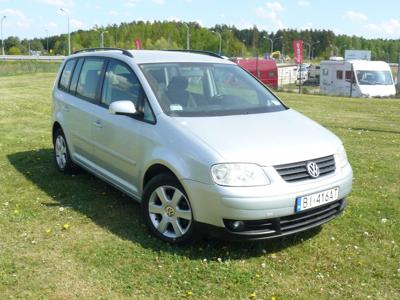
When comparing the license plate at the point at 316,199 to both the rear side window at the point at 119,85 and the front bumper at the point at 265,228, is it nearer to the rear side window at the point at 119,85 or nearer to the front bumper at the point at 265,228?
the front bumper at the point at 265,228

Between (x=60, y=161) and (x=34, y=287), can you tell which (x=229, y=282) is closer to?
(x=34, y=287)

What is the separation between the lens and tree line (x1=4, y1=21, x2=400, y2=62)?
328 ft

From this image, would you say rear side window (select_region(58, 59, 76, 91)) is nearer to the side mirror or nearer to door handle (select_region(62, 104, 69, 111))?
door handle (select_region(62, 104, 69, 111))

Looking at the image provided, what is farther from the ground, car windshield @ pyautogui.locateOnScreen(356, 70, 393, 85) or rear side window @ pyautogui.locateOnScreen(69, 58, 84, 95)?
car windshield @ pyautogui.locateOnScreen(356, 70, 393, 85)

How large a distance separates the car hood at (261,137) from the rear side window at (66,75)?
2.77 meters

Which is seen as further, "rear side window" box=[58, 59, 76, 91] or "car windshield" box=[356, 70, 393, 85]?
"car windshield" box=[356, 70, 393, 85]

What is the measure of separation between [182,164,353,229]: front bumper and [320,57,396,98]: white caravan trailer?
21.3 metres

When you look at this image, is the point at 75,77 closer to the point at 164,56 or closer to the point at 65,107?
the point at 65,107

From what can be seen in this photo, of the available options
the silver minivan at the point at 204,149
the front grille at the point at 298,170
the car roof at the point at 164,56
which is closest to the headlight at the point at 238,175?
the silver minivan at the point at 204,149

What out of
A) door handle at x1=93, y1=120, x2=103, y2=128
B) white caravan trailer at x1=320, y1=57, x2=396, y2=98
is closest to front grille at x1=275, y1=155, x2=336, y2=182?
door handle at x1=93, y1=120, x2=103, y2=128

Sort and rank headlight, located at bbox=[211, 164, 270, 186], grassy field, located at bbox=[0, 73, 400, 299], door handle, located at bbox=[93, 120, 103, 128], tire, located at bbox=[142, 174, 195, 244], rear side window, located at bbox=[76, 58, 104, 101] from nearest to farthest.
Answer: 1. grassy field, located at bbox=[0, 73, 400, 299]
2. headlight, located at bbox=[211, 164, 270, 186]
3. tire, located at bbox=[142, 174, 195, 244]
4. door handle, located at bbox=[93, 120, 103, 128]
5. rear side window, located at bbox=[76, 58, 104, 101]

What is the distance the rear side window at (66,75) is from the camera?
6527 mm

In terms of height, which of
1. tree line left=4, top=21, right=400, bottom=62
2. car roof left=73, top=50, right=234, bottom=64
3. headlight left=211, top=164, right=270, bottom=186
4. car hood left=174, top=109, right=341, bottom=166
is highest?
tree line left=4, top=21, right=400, bottom=62

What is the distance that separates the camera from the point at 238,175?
3760mm
